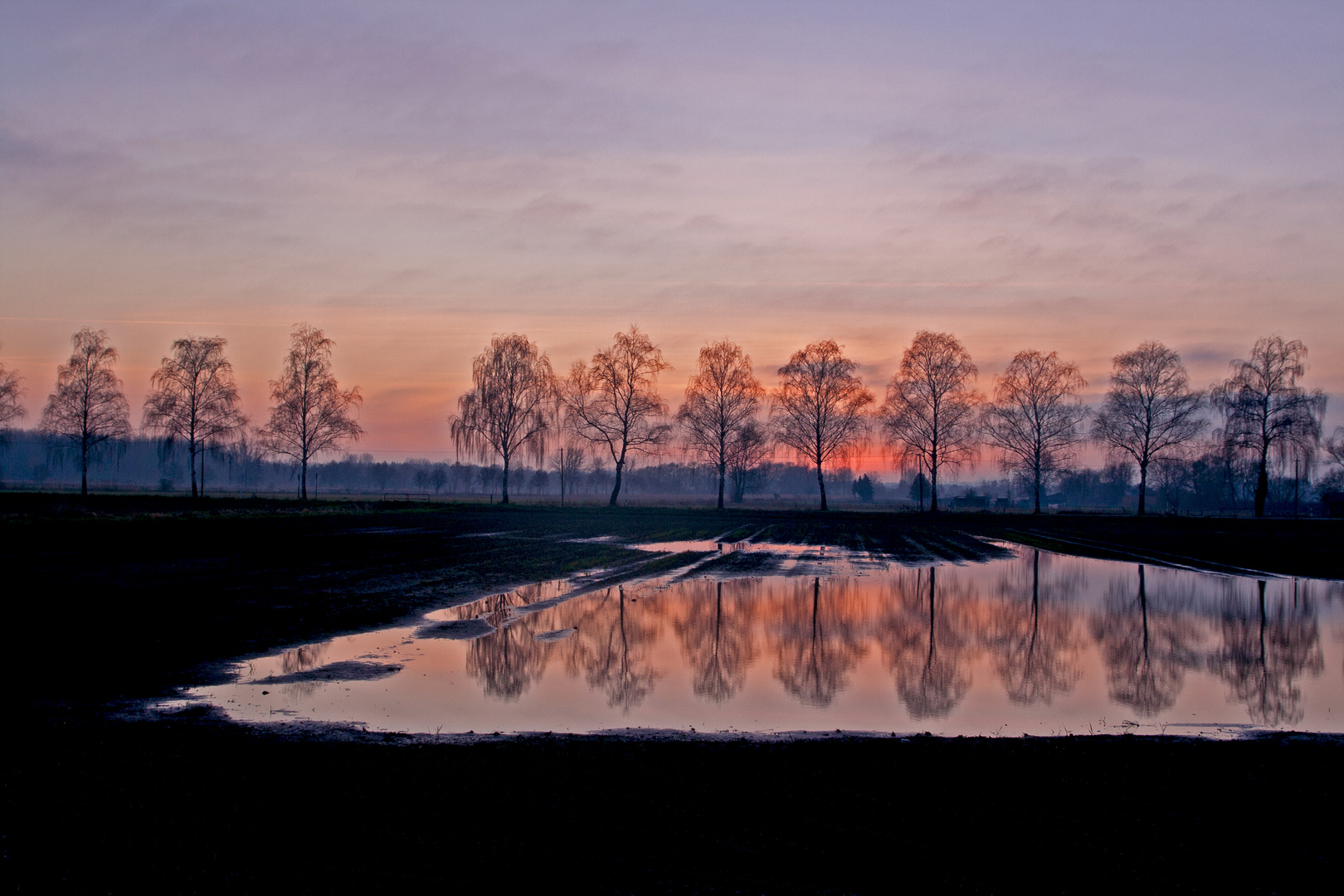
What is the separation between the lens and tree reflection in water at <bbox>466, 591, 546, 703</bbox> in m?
10.5

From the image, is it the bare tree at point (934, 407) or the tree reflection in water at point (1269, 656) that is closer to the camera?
the tree reflection in water at point (1269, 656)

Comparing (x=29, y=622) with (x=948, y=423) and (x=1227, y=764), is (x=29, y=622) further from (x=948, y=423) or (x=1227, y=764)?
(x=948, y=423)

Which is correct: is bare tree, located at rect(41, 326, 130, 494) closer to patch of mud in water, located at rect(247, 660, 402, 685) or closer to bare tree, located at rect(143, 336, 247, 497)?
bare tree, located at rect(143, 336, 247, 497)

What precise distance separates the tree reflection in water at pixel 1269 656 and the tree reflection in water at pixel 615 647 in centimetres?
738

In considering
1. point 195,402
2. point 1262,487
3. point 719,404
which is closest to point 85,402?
point 195,402

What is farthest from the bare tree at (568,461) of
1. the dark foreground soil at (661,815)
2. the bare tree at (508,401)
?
the dark foreground soil at (661,815)

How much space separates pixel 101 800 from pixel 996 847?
21.2 feet

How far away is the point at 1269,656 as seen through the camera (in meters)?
13.0

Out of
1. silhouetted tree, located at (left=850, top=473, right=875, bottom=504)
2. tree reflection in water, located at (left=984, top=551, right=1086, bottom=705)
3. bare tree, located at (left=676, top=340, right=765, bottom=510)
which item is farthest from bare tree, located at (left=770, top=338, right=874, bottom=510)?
silhouetted tree, located at (left=850, top=473, right=875, bottom=504)

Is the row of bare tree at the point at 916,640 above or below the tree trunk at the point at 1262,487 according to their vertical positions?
below

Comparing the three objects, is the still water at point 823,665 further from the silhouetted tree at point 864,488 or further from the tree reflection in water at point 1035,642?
the silhouetted tree at point 864,488

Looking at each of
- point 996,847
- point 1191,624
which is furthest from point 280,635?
point 1191,624

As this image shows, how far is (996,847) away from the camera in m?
5.46

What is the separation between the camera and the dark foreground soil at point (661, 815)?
4980mm
